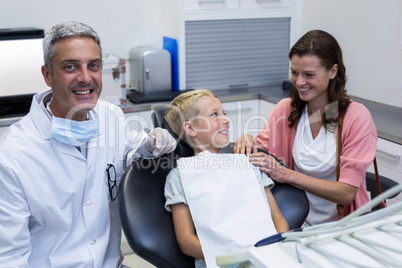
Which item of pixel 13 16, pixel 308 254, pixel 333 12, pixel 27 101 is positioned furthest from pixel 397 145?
pixel 13 16

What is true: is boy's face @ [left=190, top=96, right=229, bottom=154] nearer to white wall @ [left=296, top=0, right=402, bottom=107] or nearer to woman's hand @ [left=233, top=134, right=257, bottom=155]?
woman's hand @ [left=233, top=134, right=257, bottom=155]

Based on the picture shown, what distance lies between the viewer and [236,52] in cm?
302

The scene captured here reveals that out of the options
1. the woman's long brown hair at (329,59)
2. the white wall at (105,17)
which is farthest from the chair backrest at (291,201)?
the white wall at (105,17)

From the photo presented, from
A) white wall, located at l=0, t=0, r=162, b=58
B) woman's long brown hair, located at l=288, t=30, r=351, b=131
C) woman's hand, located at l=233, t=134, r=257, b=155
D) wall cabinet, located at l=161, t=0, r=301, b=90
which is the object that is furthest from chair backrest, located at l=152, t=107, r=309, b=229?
white wall, located at l=0, t=0, r=162, b=58

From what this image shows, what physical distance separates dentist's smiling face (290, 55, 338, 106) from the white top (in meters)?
0.14

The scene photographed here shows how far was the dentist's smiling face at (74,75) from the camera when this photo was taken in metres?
1.35

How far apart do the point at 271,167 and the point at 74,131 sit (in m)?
0.66

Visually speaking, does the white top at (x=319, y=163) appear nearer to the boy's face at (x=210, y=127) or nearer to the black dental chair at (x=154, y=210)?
the black dental chair at (x=154, y=210)

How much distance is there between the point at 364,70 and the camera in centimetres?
276

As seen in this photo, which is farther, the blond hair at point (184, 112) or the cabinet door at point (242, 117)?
the cabinet door at point (242, 117)

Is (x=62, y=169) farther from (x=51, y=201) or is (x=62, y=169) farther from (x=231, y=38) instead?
(x=231, y=38)

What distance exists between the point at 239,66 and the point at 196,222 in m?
1.78

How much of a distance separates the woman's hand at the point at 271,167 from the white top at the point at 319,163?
0.19 meters

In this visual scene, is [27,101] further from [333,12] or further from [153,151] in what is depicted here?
[333,12]
